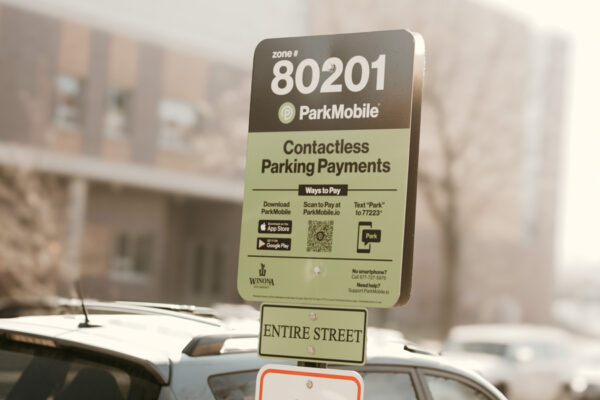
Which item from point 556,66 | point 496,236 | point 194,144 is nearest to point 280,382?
point 194,144

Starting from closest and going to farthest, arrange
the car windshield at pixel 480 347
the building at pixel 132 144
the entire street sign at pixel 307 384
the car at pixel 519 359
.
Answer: the entire street sign at pixel 307 384 < the car at pixel 519 359 < the car windshield at pixel 480 347 < the building at pixel 132 144

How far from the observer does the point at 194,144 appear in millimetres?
28859

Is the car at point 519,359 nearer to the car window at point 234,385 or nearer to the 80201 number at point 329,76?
the car window at point 234,385

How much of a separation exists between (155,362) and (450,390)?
1548 mm

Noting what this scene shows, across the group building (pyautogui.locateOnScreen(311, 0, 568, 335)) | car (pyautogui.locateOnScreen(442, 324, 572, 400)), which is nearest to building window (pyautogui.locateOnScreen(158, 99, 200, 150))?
building (pyautogui.locateOnScreen(311, 0, 568, 335))

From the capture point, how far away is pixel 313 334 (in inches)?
107

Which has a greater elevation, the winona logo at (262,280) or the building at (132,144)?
the building at (132,144)

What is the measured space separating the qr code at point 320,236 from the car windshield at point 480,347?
13.1 m

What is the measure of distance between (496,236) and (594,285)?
7332 cm

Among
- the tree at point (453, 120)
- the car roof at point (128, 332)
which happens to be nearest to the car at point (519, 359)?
the tree at point (453, 120)

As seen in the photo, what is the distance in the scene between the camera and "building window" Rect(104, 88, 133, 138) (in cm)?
2723

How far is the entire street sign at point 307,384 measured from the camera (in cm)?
264

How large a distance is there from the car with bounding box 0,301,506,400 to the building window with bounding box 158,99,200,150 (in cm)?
2478

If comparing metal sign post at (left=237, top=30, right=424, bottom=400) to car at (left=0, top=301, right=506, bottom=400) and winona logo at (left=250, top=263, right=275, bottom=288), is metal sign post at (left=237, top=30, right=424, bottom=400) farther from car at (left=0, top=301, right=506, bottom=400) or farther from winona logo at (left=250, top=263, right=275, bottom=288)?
car at (left=0, top=301, right=506, bottom=400)
